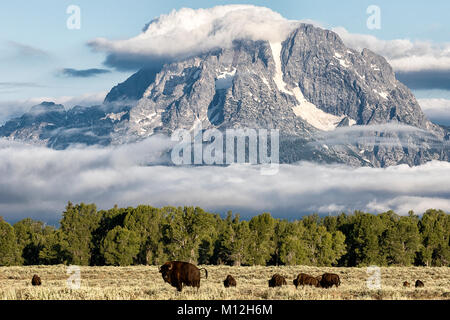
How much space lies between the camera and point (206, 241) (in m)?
136

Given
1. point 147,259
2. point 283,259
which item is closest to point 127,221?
point 147,259

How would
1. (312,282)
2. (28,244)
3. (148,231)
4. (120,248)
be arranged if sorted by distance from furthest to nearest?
(28,244), (148,231), (120,248), (312,282)

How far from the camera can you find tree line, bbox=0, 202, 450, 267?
13088cm

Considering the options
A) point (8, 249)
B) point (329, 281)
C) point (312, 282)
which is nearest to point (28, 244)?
point (8, 249)

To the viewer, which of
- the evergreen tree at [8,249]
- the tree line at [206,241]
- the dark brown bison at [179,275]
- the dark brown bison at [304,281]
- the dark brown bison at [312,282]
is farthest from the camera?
the evergreen tree at [8,249]

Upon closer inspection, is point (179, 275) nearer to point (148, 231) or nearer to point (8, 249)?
point (148, 231)

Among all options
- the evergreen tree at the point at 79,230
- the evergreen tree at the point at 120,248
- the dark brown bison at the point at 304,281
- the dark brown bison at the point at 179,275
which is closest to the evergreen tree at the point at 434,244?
the evergreen tree at the point at 120,248

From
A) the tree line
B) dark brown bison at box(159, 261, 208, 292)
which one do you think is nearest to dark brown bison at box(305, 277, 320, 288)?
dark brown bison at box(159, 261, 208, 292)

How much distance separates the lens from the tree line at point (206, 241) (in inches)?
5153

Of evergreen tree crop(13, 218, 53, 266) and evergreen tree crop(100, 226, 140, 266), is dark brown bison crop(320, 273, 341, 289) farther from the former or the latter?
evergreen tree crop(13, 218, 53, 266)

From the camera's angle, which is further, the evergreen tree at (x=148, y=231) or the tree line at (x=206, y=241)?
the evergreen tree at (x=148, y=231)

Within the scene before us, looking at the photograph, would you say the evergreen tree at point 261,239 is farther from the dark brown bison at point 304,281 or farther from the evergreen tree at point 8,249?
the dark brown bison at point 304,281
